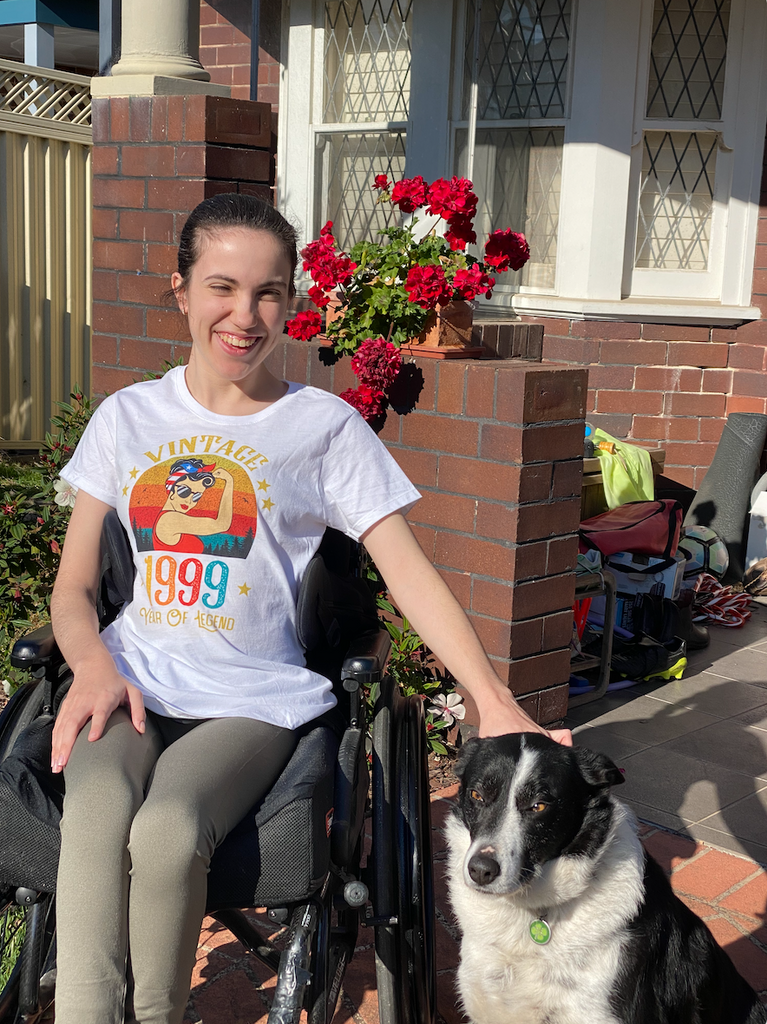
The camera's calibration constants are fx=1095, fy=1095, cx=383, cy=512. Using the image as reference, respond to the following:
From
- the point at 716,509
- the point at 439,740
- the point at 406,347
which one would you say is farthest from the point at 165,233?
the point at 716,509

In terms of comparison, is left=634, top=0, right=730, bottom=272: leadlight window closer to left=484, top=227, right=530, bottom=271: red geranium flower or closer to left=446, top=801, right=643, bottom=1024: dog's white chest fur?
left=484, top=227, right=530, bottom=271: red geranium flower

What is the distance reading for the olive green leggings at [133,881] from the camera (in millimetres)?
1744

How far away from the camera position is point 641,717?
4.20 meters

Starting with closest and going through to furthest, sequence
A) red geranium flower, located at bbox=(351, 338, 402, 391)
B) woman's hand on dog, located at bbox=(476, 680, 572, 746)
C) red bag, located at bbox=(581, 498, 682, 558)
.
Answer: woman's hand on dog, located at bbox=(476, 680, 572, 746)
red geranium flower, located at bbox=(351, 338, 402, 391)
red bag, located at bbox=(581, 498, 682, 558)

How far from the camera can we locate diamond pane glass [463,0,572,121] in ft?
20.0

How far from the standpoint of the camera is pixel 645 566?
4.82 metres

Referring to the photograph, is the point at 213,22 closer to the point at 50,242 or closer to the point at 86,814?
the point at 50,242

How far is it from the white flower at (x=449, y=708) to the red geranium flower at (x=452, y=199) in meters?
1.65

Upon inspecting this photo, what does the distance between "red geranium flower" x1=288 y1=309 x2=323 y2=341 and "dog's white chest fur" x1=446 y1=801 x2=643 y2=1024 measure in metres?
2.25

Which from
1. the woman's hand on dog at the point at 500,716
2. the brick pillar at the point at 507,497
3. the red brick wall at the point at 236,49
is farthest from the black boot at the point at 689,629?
the red brick wall at the point at 236,49

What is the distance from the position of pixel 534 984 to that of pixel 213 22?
21.5 feet

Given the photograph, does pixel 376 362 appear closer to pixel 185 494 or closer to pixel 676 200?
pixel 185 494

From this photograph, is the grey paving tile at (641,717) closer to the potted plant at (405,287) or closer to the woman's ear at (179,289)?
the potted plant at (405,287)

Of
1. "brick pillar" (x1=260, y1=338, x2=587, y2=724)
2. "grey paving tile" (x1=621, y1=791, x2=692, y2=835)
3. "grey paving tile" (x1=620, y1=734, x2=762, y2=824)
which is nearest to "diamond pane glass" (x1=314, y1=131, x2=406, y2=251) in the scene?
"brick pillar" (x1=260, y1=338, x2=587, y2=724)
